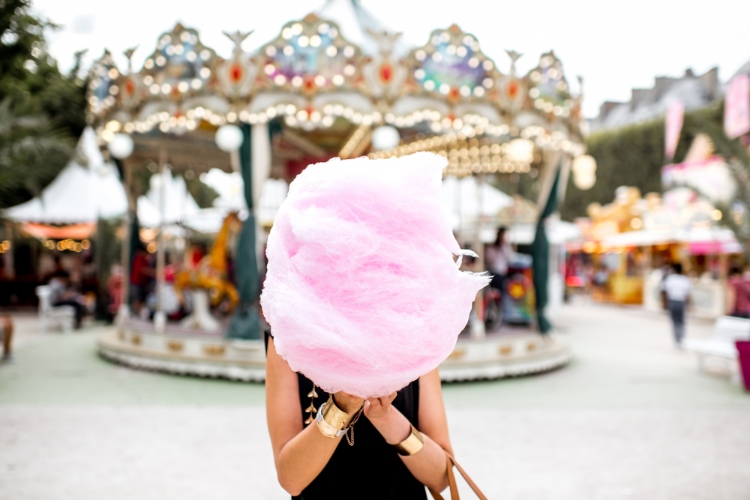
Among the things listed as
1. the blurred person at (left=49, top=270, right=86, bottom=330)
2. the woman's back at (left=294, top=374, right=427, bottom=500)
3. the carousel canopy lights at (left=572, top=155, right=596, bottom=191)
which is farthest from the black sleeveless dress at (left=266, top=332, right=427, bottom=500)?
the blurred person at (left=49, top=270, right=86, bottom=330)

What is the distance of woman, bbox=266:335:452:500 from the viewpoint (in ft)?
4.02

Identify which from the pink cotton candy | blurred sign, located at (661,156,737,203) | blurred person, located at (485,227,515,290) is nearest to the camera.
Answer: the pink cotton candy

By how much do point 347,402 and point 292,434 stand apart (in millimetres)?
235

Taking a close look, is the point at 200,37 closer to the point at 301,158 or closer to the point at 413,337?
the point at 301,158

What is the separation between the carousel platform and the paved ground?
16cm

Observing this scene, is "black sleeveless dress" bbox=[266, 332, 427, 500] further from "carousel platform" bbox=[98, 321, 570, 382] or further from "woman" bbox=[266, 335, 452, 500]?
"carousel platform" bbox=[98, 321, 570, 382]

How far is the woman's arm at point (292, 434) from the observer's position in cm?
122

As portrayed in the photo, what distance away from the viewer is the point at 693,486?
155 inches

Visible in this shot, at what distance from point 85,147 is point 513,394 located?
14577 millimetres

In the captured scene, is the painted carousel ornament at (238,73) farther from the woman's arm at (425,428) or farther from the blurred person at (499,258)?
the woman's arm at (425,428)

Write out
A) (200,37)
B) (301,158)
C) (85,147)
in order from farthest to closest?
(85,147) → (301,158) → (200,37)

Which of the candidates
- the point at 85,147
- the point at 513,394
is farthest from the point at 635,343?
the point at 85,147

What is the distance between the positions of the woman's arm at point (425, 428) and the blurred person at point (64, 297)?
39.7 ft

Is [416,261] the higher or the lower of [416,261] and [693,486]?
the higher
